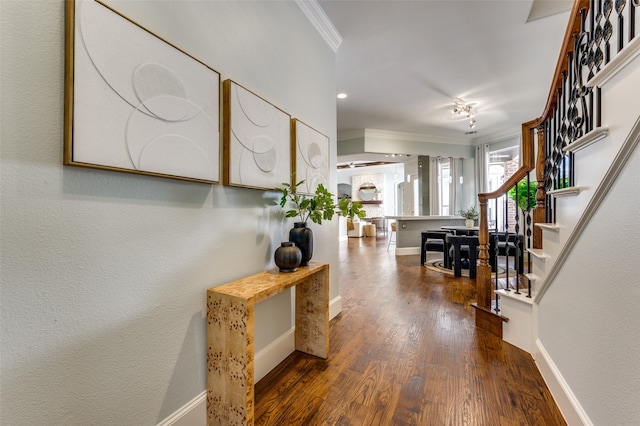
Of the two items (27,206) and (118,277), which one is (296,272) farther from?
(27,206)

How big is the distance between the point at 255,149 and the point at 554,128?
2056 millimetres

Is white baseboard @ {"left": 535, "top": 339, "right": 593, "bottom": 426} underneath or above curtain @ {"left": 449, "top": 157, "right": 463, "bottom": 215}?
underneath

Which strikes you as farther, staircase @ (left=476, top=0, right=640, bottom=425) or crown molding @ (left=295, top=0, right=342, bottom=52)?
crown molding @ (left=295, top=0, right=342, bottom=52)

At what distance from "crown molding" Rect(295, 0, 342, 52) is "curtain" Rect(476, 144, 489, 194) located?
497cm

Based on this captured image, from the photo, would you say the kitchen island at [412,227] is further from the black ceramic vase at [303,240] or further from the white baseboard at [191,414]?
the white baseboard at [191,414]

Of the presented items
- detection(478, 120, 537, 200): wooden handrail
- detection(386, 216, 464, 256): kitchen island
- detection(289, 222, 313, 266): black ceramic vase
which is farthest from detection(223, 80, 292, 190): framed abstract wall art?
detection(386, 216, 464, 256): kitchen island

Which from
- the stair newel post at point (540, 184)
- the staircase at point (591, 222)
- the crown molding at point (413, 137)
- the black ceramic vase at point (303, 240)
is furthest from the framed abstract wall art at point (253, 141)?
the crown molding at point (413, 137)

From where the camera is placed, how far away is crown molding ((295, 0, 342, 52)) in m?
Answer: 2.18

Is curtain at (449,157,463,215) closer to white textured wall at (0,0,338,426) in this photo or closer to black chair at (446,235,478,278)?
black chair at (446,235,478,278)

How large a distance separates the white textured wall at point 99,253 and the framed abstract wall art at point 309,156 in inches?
23.2

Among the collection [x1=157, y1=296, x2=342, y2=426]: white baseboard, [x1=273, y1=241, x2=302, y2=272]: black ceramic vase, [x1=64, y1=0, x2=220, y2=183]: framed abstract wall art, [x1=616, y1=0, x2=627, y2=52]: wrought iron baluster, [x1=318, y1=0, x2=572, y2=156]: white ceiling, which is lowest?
[x1=157, y1=296, x2=342, y2=426]: white baseboard

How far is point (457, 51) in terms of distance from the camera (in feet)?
9.64

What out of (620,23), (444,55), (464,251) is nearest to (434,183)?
(464,251)

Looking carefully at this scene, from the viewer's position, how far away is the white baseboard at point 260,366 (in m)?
1.19
